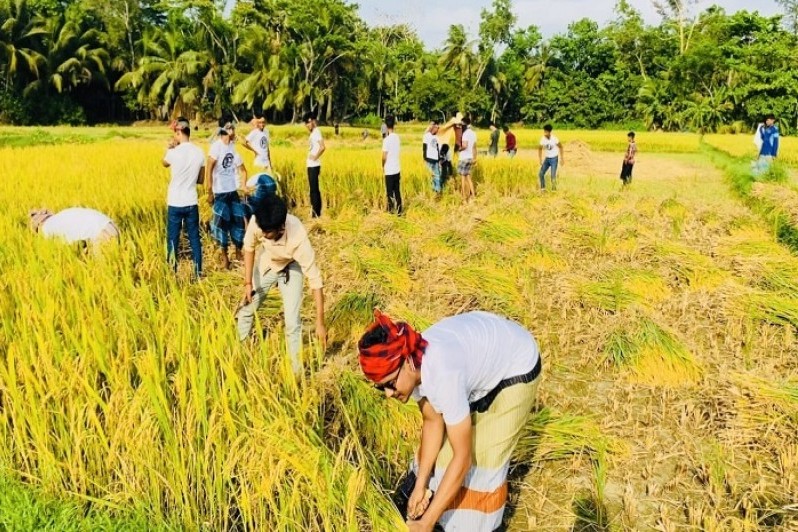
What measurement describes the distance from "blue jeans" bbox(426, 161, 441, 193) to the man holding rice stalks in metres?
7.07

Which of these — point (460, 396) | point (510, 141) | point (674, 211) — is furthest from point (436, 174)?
point (460, 396)

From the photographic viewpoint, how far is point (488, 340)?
182cm

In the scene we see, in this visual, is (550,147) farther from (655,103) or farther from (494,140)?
(655,103)

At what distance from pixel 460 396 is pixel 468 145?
747 centimetres

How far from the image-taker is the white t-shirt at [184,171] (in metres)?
4.76

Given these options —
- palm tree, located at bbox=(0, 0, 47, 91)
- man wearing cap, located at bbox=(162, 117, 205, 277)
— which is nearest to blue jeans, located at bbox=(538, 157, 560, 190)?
man wearing cap, located at bbox=(162, 117, 205, 277)

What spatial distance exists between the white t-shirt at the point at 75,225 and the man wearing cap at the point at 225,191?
1.38 m

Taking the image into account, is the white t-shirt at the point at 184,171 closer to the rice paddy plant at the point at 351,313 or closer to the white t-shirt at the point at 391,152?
the rice paddy plant at the point at 351,313

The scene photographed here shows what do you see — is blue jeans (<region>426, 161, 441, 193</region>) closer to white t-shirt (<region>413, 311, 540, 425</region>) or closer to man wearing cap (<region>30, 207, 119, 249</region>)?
man wearing cap (<region>30, 207, 119, 249</region>)

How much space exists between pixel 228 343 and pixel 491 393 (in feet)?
3.60

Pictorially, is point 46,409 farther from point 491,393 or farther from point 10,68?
point 10,68

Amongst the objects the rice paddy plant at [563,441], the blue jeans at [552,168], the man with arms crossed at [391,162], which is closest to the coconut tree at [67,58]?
the blue jeans at [552,168]

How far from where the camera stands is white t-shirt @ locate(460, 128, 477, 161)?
8.60 m

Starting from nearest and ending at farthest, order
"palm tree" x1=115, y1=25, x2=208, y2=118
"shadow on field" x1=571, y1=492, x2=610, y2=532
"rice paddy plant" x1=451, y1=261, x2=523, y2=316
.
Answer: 1. "shadow on field" x1=571, y1=492, x2=610, y2=532
2. "rice paddy plant" x1=451, y1=261, x2=523, y2=316
3. "palm tree" x1=115, y1=25, x2=208, y2=118
